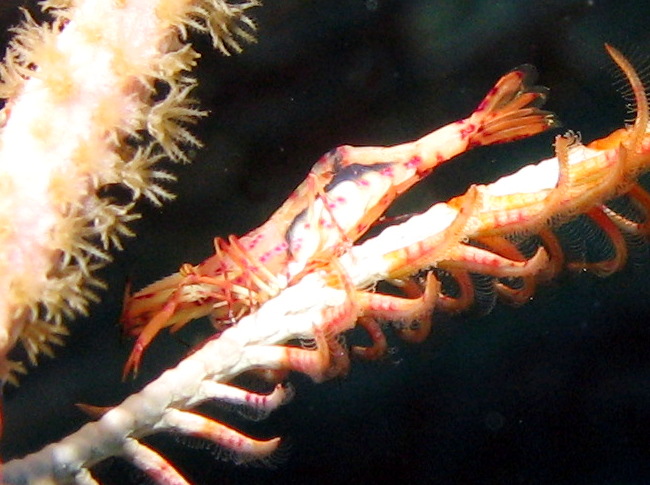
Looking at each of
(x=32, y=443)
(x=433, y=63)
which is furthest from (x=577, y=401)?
(x=32, y=443)

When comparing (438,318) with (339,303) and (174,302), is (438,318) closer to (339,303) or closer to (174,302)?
(339,303)

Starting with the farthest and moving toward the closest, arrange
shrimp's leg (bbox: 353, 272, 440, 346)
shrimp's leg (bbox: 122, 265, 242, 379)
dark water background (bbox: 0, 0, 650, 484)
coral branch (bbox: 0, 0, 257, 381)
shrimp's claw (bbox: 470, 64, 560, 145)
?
dark water background (bbox: 0, 0, 650, 484) < shrimp's claw (bbox: 470, 64, 560, 145) < shrimp's leg (bbox: 122, 265, 242, 379) < shrimp's leg (bbox: 353, 272, 440, 346) < coral branch (bbox: 0, 0, 257, 381)

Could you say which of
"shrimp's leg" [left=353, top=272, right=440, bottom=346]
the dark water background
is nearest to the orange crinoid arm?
"shrimp's leg" [left=353, top=272, right=440, bottom=346]

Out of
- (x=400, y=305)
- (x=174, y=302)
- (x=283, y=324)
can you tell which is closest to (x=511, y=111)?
(x=400, y=305)

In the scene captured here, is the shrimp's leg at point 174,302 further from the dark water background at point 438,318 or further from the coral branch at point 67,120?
the coral branch at point 67,120

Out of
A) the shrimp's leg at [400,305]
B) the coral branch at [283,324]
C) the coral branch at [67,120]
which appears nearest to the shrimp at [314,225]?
the coral branch at [283,324]

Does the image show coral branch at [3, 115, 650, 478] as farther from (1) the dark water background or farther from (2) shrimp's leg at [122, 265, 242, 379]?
(1) the dark water background
